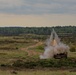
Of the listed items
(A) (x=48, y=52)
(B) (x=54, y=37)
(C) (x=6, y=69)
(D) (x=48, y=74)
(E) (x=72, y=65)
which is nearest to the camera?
(D) (x=48, y=74)

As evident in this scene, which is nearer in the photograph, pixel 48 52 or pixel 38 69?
pixel 38 69

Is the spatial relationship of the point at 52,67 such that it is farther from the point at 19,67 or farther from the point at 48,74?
the point at 48,74

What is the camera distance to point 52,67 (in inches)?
2274

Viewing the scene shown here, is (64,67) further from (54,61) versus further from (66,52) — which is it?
(66,52)

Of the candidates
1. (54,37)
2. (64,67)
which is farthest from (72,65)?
(54,37)

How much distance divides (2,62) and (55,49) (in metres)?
12.9

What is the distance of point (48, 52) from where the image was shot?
230 feet

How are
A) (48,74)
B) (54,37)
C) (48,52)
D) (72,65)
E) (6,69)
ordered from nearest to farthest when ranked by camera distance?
(48,74)
(6,69)
(72,65)
(48,52)
(54,37)

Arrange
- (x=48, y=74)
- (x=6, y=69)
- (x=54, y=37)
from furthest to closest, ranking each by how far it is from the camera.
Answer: (x=54, y=37) < (x=6, y=69) < (x=48, y=74)

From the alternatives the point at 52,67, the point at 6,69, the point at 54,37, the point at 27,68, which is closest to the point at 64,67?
the point at 52,67

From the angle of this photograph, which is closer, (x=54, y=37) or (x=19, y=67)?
(x=19, y=67)

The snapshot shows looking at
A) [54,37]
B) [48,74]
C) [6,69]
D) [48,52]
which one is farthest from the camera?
[54,37]

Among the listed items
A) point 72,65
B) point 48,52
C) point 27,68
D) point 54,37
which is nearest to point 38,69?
point 27,68

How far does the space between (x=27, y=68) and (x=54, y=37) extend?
22.4 metres
